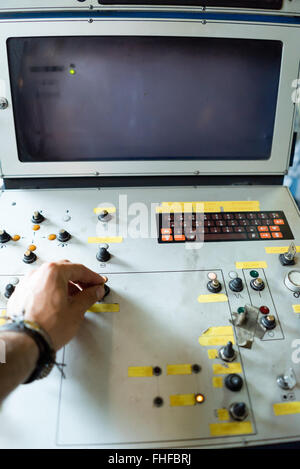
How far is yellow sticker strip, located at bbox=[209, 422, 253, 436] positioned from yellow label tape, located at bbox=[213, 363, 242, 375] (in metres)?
0.13

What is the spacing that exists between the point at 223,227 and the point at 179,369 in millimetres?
577

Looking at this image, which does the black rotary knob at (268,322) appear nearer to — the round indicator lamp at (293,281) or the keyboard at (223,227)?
the round indicator lamp at (293,281)

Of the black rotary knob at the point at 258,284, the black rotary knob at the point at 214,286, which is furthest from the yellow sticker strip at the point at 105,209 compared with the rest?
the black rotary knob at the point at 258,284

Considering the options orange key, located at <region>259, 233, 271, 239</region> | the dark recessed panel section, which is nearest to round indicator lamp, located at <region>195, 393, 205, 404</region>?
orange key, located at <region>259, 233, 271, 239</region>

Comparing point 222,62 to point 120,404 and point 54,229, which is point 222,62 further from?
point 120,404

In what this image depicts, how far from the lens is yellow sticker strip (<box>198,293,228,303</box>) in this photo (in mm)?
1070

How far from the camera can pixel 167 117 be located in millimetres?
1330

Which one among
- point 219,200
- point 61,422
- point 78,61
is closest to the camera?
point 61,422

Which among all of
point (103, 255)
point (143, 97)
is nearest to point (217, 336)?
point (103, 255)

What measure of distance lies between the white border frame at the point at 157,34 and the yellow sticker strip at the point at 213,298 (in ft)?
1.86

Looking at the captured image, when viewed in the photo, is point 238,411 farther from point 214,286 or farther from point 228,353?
point 214,286

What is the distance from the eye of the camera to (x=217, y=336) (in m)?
1.00
